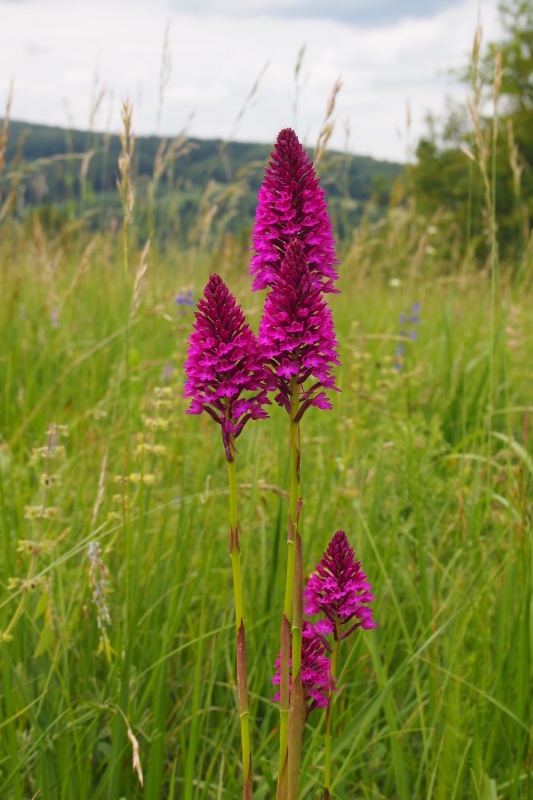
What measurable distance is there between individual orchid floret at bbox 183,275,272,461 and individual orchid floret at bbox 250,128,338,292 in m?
0.12

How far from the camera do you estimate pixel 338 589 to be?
4.66 ft

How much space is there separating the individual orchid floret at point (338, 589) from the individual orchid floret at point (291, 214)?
0.54 meters

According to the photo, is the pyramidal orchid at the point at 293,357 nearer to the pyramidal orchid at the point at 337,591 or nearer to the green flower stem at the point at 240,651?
the green flower stem at the point at 240,651

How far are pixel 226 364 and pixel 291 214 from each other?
304 millimetres

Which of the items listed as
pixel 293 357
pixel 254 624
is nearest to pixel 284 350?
pixel 293 357

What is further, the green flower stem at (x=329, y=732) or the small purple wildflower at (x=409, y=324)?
the small purple wildflower at (x=409, y=324)

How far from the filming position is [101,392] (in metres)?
4.97

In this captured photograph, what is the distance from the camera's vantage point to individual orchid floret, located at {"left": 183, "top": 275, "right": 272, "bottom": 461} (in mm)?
1243

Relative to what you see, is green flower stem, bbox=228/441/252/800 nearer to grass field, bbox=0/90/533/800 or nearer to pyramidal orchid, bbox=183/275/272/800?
pyramidal orchid, bbox=183/275/272/800

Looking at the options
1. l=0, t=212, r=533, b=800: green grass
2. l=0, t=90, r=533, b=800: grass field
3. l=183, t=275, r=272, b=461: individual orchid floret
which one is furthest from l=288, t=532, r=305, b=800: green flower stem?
l=0, t=212, r=533, b=800: green grass

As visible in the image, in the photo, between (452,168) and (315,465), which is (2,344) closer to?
(315,465)

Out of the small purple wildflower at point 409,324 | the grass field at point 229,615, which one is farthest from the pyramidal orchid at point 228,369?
the small purple wildflower at point 409,324

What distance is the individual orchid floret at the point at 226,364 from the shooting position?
1243 millimetres

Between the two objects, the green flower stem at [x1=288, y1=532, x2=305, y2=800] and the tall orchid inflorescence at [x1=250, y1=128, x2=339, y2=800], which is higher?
the tall orchid inflorescence at [x1=250, y1=128, x2=339, y2=800]
